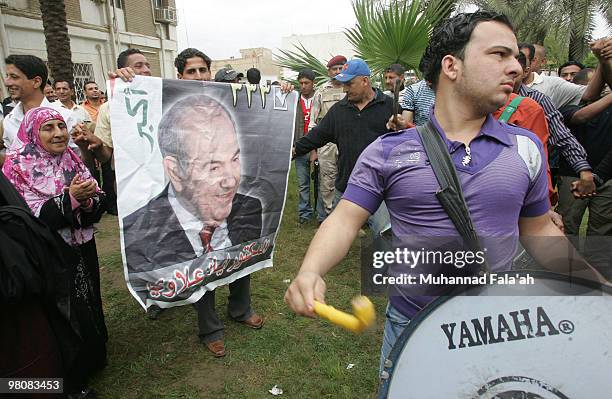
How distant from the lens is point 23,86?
9.77ft

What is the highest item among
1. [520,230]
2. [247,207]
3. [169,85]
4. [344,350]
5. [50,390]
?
[169,85]

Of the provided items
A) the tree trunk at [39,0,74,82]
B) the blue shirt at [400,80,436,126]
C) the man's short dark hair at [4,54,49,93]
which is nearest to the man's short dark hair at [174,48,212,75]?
the man's short dark hair at [4,54,49,93]

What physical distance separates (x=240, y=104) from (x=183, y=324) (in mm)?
1852

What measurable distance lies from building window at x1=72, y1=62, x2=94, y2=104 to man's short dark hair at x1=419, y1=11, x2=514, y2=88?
53.7ft

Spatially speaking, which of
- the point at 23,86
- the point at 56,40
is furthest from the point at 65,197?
the point at 56,40

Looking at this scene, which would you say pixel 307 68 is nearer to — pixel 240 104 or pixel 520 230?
pixel 240 104

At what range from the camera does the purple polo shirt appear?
1279 millimetres

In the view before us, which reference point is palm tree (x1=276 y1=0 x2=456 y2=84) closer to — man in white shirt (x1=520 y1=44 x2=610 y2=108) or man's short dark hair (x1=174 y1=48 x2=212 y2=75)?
man in white shirt (x1=520 y1=44 x2=610 y2=108)

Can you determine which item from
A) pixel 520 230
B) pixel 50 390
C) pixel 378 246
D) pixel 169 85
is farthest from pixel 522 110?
pixel 50 390

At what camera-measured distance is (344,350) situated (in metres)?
3.04

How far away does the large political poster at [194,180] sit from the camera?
98.0 inches

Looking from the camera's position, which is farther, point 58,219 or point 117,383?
point 117,383

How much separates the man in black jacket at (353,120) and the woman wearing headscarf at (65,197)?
1.86 metres

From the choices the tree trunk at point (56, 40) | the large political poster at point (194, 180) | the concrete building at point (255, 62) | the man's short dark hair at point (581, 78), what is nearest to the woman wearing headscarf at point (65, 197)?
the large political poster at point (194, 180)
